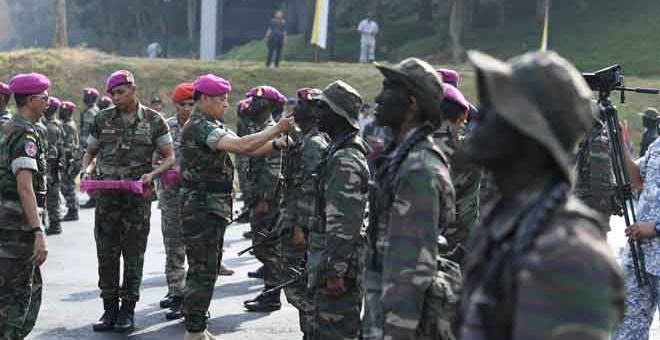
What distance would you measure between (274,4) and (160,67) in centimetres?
1477

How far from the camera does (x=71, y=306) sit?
9.59 metres

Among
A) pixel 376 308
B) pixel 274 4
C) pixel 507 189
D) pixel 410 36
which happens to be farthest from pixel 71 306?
pixel 274 4

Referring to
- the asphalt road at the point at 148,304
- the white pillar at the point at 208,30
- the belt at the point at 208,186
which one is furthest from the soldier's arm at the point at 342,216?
the white pillar at the point at 208,30

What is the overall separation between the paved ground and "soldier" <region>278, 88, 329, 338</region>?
0.89 metres

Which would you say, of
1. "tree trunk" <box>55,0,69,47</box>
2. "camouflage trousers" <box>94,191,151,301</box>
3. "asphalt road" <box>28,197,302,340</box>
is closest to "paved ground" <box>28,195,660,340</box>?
"asphalt road" <box>28,197,302,340</box>

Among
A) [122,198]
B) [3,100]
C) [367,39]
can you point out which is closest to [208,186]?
[122,198]

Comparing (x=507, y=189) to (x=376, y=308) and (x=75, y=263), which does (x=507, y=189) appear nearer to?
(x=376, y=308)

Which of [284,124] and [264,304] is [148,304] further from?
[284,124]

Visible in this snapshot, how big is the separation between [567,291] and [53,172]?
1287cm

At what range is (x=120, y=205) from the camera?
27.8ft

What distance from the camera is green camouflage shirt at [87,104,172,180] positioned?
8500 mm

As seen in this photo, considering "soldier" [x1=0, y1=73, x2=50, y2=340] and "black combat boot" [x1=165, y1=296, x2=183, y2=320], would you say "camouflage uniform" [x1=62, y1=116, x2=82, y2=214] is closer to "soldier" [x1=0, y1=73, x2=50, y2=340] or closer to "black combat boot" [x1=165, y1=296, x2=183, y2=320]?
"black combat boot" [x1=165, y1=296, x2=183, y2=320]

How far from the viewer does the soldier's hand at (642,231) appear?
6316 millimetres

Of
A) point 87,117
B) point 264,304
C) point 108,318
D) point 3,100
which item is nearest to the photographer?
point 3,100
